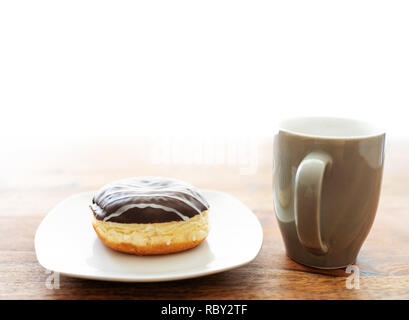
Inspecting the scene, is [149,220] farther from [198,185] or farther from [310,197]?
[198,185]

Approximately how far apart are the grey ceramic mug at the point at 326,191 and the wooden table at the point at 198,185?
0.04 m

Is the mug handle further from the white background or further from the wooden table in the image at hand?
the white background

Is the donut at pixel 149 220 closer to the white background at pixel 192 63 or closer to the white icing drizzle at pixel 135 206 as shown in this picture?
the white icing drizzle at pixel 135 206

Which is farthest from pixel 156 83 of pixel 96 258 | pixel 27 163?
pixel 96 258

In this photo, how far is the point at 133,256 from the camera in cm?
60

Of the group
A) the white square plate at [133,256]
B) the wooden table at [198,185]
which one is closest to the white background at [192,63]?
the wooden table at [198,185]

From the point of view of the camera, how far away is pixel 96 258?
60 cm

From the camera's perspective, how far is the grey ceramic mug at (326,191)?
0.55 metres

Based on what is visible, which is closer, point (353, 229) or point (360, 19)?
point (353, 229)

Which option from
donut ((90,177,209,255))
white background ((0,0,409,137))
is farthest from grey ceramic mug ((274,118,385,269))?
white background ((0,0,409,137))

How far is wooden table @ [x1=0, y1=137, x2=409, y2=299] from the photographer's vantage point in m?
0.55
